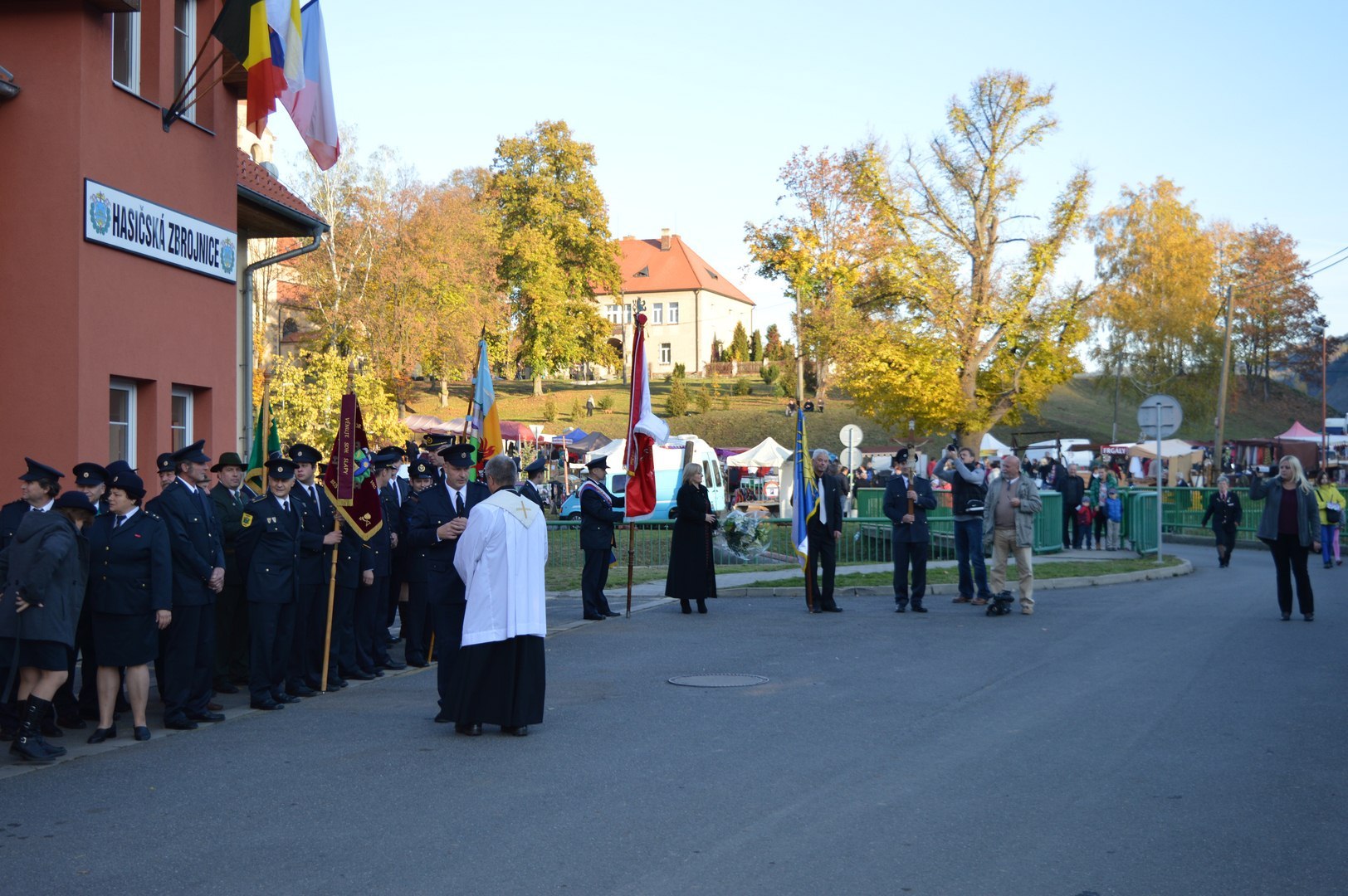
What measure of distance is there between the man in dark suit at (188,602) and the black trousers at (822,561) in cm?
868

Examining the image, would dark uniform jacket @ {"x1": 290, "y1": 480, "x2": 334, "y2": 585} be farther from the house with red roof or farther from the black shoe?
the house with red roof

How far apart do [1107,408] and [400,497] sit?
7877 centimetres

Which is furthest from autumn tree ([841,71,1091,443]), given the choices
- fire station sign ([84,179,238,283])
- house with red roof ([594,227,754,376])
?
house with red roof ([594,227,754,376])

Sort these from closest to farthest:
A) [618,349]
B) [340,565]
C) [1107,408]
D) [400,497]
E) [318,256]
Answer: [340,565] → [400,497] → [318,256] → [1107,408] → [618,349]

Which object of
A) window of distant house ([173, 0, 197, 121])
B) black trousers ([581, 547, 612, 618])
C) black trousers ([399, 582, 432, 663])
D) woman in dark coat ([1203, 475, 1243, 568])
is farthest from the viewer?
woman in dark coat ([1203, 475, 1243, 568])

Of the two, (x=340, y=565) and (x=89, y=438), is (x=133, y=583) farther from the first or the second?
(x=89, y=438)

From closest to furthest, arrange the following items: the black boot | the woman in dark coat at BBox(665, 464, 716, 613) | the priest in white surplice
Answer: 1. the black boot
2. the priest in white surplice
3. the woman in dark coat at BBox(665, 464, 716, 613)

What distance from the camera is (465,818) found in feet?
21.3

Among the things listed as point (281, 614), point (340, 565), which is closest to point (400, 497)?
point (340, 565)

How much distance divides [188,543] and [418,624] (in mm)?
3684

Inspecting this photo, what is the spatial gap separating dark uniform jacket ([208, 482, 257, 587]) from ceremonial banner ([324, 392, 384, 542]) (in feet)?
2.49

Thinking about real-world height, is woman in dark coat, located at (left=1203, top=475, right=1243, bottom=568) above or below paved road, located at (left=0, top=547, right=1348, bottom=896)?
above

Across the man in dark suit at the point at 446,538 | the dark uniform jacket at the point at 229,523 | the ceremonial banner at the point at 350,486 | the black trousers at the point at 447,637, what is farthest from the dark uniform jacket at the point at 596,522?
the black trousers at the point at 447,637

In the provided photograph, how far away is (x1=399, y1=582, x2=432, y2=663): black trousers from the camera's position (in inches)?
486
